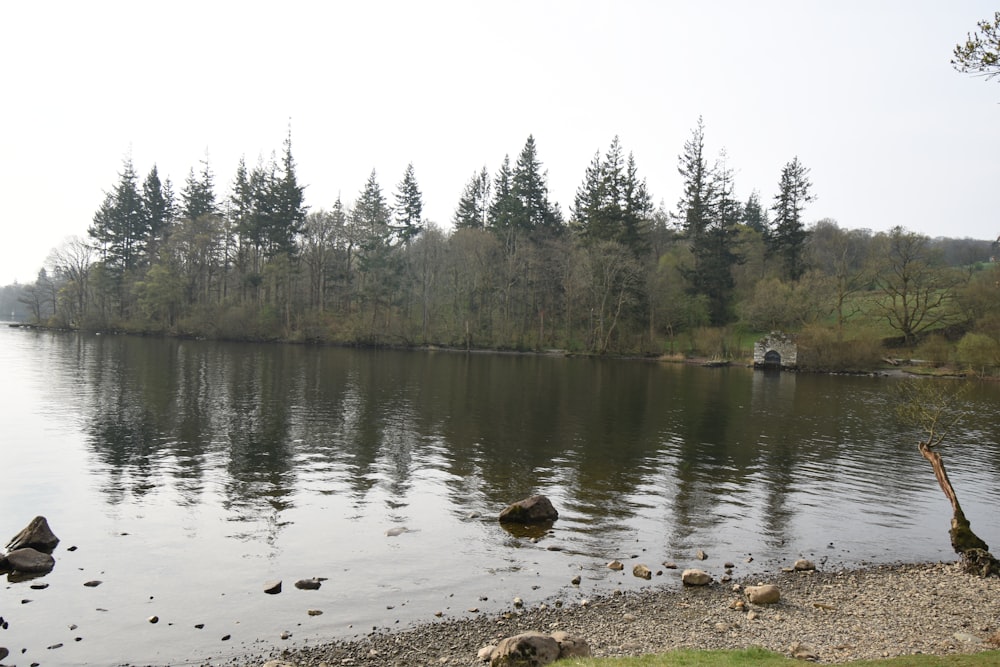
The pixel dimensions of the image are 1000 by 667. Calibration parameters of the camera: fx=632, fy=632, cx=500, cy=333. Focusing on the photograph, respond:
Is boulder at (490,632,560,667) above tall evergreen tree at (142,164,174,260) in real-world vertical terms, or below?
below

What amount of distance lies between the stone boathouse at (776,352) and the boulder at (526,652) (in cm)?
7340

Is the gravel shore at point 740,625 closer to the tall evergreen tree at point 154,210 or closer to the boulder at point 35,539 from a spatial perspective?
the boulder at point 35,539

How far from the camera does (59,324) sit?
104375 mm

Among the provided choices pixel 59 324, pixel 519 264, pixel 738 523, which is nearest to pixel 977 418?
pixel 738 523

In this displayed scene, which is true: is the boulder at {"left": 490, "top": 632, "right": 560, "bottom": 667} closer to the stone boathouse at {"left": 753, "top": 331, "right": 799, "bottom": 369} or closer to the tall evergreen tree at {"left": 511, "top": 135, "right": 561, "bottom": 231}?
the stone boathouse at {"left": 753, "top": 331, "right": 799, "bottom": 369}

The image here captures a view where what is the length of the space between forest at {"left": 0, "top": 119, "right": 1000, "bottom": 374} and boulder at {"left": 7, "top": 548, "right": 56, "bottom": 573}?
7519 centimetres

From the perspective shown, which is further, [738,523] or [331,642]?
[738,523]

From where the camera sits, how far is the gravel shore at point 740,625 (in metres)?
9.97

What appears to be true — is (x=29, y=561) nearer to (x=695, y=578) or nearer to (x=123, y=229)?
(x=695, y=578)

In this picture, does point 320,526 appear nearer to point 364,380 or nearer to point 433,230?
point 364,380

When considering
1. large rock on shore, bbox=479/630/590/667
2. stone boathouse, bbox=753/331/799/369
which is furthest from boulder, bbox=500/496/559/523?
stone boathouse, bbox=753/331/799/369

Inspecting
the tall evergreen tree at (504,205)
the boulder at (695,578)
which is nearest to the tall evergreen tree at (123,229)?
the tall evergreen tree at (504,205)

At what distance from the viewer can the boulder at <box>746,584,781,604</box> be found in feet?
39.9

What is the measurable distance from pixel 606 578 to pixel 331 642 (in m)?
6.00
